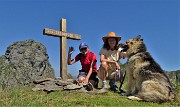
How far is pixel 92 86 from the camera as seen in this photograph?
38.4ft

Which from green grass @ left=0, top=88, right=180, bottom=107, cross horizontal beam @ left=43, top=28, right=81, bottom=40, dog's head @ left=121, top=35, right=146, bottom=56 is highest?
cross horizontal beam @ left=43, top=28, right=81, bottom=40

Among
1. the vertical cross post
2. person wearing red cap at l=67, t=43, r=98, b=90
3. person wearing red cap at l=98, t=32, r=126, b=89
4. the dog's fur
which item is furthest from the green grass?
the vertical cross post

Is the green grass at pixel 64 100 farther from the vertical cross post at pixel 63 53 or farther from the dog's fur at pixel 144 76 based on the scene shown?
the vertical cross post at pixel 63 53

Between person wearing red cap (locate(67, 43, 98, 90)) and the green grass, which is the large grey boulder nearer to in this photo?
person wearing red cap (locate(67, 43, 98, 90))

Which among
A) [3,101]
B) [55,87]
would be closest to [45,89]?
[55,87]

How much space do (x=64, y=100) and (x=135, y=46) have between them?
350cm

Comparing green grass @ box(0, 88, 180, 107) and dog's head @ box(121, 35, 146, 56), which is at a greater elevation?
dog's head @ box(121, 35, 146, 56)

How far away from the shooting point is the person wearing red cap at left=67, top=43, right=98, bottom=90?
39.7 ft

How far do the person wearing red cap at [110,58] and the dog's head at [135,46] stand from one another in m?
0.62

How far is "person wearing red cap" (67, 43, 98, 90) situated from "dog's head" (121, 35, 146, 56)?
5.30 feet

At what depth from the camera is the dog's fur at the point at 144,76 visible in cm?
982

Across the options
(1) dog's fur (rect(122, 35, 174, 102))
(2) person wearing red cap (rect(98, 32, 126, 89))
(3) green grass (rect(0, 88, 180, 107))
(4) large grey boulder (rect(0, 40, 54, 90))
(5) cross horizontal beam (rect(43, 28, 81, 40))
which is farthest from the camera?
(4) large grey boulder (rect(0, 40, 54, 90))

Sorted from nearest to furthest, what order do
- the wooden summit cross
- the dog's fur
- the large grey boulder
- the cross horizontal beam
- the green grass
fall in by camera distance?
the green grass
the dog's fur
the cross horizontal beam
the wooden summit cross
the large grey boulder

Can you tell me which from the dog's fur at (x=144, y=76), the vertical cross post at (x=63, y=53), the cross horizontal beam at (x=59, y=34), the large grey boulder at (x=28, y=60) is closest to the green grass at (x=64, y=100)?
the dog's fur at (x=144, y=76)
